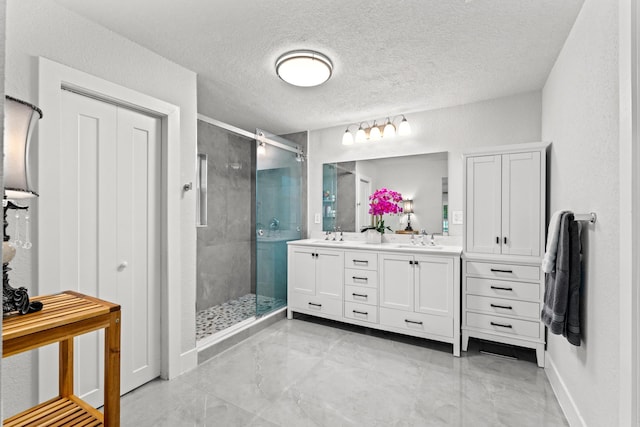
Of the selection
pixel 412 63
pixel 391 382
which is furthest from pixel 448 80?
pixel 391 382

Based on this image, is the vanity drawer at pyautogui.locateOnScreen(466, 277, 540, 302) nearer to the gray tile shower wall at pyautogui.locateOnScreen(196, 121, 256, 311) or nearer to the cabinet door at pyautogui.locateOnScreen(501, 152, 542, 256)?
the cabinet door at pyautogui.locateOnScreen(501, 152, 542, 256)

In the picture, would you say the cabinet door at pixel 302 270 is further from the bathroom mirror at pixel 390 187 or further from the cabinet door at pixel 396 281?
the cabinet door at pixel 396 281

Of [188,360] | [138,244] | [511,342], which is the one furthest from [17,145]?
[511,342]

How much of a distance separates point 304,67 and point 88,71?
1356 millimetres

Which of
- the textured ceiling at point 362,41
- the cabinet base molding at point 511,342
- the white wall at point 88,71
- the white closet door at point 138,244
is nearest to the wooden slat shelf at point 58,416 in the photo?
the white wall at point 88,71

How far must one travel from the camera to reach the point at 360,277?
10.1 ft

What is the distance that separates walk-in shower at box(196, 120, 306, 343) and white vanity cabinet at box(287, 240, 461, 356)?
1.05ft

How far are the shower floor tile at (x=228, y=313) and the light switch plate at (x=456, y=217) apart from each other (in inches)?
83.0

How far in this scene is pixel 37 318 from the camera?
3.88 ft

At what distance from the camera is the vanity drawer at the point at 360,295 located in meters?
3.01

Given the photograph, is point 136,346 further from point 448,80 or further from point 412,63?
point 448,80

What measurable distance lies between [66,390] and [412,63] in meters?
2.92

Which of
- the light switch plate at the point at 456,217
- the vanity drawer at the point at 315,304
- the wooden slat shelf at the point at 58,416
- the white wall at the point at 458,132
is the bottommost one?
the vanity drawer at the point at 315,304

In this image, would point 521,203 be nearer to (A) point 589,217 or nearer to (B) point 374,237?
(A) point 589,217
